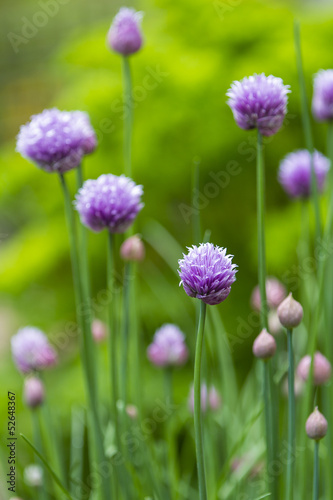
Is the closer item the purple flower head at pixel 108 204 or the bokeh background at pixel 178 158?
the purple flower head at pixel 108 204

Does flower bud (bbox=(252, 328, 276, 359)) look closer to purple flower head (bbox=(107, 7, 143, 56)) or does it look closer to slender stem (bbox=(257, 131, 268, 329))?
slender stem (bbox=(257, 131, 268, 329))

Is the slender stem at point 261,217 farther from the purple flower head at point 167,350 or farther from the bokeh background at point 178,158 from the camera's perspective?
the bokeh background at point 178,158

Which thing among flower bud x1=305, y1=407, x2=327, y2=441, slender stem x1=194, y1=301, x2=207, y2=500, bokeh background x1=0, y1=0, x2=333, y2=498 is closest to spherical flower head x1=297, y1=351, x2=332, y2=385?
flower bud x1=305, y1=407, x2=327, y2=441

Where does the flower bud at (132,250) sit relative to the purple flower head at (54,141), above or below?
below

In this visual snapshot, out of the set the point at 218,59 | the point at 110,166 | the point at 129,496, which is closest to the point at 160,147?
the point at 110,166

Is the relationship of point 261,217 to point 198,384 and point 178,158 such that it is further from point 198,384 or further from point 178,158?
point 178,158

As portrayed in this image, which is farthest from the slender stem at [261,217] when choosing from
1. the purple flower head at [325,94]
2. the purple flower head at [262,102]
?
the purple flower head at [325,94]

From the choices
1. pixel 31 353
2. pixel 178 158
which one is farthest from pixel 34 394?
pixel 178 158
